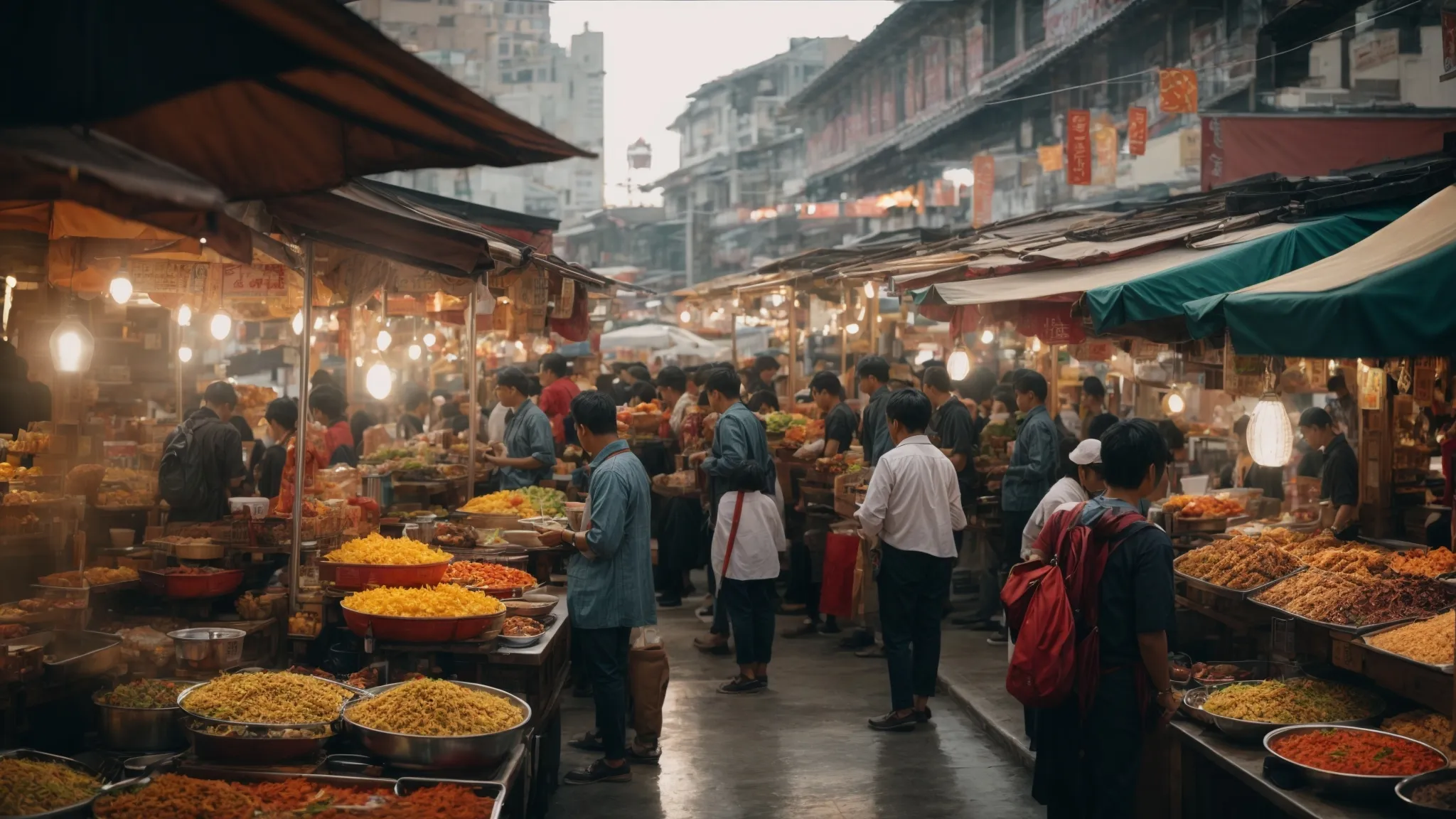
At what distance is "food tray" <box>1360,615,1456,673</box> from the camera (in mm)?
5559

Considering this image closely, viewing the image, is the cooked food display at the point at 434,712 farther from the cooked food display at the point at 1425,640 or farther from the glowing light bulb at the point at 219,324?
the glowing light bulb at the point at 219,324

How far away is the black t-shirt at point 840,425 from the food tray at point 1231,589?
512 cm

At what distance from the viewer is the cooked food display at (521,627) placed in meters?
6.87

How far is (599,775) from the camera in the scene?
301 inches

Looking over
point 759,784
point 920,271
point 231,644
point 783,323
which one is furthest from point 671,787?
point 783,323

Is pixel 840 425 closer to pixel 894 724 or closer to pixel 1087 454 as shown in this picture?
pixel 894 724

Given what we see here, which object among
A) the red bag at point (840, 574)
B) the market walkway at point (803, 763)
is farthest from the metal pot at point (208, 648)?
the red bag at point (840, 574)

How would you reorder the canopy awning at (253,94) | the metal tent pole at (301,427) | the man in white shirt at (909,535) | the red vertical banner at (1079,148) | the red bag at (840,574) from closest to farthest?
the canopy awning at (253,94) → the metal tent pole at (301,427) → the man in white shirt at (909,535) → the red bag at (840,574) → the red vertical banner at (1079,148)

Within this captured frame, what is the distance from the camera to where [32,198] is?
2900 millimetres

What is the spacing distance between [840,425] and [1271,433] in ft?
18.3

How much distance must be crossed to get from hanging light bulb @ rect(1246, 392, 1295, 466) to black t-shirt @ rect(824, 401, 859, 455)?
5453 millimetres

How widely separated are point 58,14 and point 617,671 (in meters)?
4.98

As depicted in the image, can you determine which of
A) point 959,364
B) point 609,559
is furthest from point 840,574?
point 609,559

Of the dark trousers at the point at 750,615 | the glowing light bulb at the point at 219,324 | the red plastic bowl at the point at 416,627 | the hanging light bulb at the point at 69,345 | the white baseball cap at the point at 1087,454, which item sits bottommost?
the dark trousers at the point at 750,615
